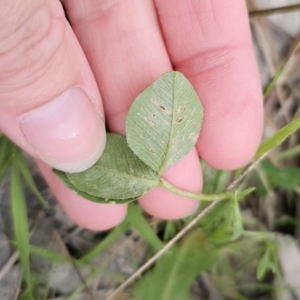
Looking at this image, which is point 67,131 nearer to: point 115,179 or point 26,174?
point 115,179

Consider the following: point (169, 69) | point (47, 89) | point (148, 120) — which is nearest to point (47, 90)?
point (47, 89)

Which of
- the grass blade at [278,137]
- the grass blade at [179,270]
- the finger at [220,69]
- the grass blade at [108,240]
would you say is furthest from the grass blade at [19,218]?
the grass blade at [278,137]

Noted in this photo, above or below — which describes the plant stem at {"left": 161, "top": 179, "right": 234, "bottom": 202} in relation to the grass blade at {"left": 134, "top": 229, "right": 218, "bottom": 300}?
above

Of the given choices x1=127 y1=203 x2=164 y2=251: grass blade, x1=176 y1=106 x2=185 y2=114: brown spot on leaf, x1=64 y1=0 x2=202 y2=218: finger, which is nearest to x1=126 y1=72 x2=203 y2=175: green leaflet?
x1=176 y1=106 x2=185 y2=114: brown spot on leaf

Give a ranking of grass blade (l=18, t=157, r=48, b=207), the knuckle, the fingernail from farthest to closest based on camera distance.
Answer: grass blade (l=18, t=157, r=48, b=207) → the fingernail → the knuckle

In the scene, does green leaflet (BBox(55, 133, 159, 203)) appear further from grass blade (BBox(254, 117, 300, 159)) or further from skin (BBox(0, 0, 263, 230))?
grass blade (BBox(254, 117, 300, 159))

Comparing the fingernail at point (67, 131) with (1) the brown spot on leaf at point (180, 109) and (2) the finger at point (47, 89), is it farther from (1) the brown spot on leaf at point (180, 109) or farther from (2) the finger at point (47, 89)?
(1) the brown spot on leaf at point (180, 109)
